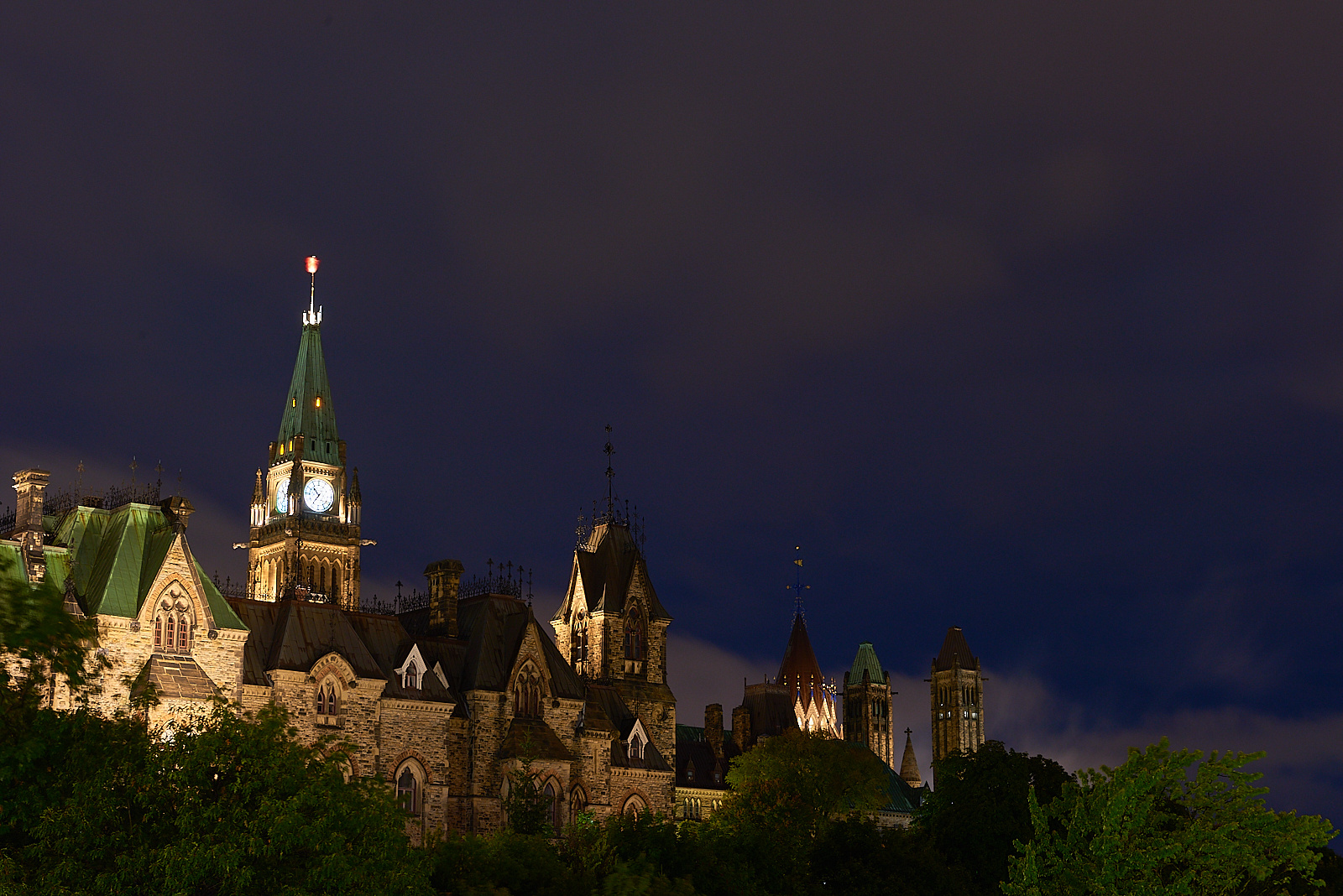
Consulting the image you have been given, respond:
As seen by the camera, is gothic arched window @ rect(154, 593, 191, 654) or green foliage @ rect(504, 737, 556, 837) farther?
gothic arched window @ rect(154, 593, 191, 654)

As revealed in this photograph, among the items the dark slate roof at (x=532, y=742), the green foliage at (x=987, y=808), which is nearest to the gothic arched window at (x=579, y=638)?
the dark slate roof at (x=532, y=742)

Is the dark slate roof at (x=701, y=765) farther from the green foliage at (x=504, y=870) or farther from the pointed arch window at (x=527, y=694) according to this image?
the green foliage at (x=504, y=870)

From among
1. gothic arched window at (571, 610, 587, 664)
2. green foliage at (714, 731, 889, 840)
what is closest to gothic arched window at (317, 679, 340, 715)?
green foliage at (714, 731, 889, 840)

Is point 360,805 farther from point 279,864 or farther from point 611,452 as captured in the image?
point 611,452

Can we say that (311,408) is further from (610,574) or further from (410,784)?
(410,784)

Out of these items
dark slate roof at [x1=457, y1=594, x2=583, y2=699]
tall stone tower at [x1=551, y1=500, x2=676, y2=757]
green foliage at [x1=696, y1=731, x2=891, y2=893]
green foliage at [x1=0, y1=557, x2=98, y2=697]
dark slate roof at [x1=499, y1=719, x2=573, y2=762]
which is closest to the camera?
green foliage at [x1=0, y1=557, x2=98, y2=697]

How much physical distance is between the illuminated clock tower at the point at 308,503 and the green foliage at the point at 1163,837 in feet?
351

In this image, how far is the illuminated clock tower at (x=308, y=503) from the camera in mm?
150250

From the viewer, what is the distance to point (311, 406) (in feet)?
511

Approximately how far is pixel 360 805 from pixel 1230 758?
23.7m

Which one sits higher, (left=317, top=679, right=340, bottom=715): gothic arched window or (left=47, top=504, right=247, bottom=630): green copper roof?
(left=47, top=504, right=247, bottom=630): green copper roof

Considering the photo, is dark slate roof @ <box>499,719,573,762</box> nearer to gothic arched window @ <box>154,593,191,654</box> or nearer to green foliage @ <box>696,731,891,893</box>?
green foliage @ <box>696,731,891,893</box>

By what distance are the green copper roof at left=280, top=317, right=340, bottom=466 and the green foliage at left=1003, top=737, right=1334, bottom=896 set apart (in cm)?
11411

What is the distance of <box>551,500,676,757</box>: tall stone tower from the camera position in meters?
110
